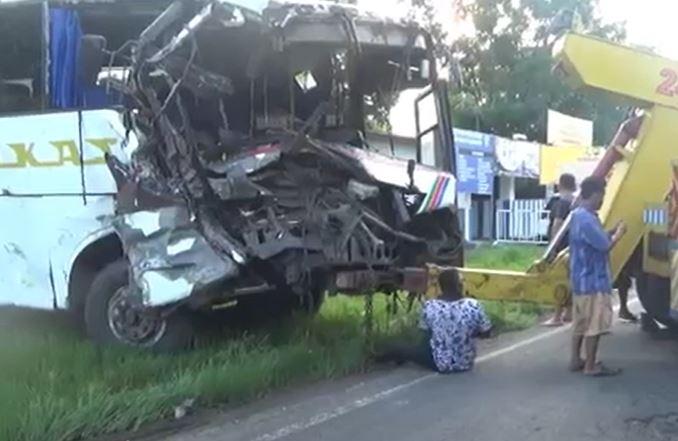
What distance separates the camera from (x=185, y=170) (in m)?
8.14

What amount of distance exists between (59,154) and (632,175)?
4.96m

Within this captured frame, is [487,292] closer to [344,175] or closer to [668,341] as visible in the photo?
[344,175]

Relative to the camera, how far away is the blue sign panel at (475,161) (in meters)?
24.8

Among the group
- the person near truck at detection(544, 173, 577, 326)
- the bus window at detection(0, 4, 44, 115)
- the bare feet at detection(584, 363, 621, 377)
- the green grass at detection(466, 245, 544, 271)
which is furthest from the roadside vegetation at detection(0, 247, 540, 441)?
the green grass at detection(466, 245, 544, 271)

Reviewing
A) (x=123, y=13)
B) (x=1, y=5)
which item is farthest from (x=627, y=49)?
(x=1, y=5)

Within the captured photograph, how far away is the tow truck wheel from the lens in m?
9.17

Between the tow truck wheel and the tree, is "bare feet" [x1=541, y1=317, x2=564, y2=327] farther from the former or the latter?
the tree

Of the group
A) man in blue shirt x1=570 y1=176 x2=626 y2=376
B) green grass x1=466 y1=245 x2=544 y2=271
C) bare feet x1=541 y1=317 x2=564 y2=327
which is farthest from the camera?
green grass x1=466 y1=245 x2=544 y2=271

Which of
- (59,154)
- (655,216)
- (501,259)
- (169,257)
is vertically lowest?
(501,259)

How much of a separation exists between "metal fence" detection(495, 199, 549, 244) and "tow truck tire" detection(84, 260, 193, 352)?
1997 cm

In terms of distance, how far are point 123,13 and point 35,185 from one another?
5.49 feet

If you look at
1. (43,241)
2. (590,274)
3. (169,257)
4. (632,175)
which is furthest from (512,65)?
(169,257)

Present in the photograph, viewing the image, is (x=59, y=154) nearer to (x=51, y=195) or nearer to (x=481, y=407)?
(x=51, y=195)

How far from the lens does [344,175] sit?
8.54m
